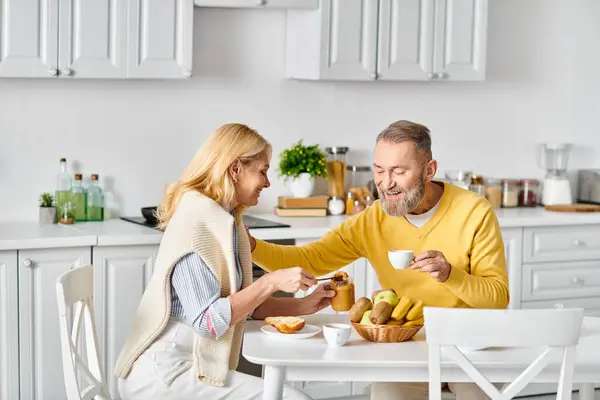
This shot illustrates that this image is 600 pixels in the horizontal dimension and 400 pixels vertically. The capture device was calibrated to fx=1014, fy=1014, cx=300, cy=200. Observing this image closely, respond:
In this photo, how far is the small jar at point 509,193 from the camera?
17.5ft

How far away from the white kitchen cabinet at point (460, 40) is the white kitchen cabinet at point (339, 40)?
1.16 feet

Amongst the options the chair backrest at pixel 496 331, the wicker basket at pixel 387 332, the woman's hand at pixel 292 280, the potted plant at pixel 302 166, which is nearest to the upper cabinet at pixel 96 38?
the potted plant at pixel 302 166

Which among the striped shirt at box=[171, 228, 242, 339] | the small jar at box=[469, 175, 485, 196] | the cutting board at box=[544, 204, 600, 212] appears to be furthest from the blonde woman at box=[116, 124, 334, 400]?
the cutting board at box=[544, 204, 600, 212]

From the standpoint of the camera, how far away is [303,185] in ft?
16.0

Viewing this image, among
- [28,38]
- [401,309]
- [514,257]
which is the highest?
[28,38]

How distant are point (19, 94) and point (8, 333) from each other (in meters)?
1.09

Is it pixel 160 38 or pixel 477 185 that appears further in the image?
pixel 477 185

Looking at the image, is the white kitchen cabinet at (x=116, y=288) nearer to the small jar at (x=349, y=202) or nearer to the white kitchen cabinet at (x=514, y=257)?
the small jar at (x=349, y=202)

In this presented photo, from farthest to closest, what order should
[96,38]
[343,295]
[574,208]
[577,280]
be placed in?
[574,208] < [577,280] < [96,38] < [343,295]

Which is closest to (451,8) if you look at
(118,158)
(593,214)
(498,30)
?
(498,30)

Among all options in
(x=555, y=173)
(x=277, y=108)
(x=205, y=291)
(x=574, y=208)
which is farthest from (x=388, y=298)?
(x=555, y=173)

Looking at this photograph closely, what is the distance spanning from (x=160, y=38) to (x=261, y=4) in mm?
498

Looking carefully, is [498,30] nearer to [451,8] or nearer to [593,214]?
[451,8]

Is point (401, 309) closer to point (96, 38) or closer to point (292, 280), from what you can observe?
point (292, 280)
